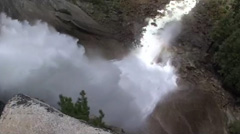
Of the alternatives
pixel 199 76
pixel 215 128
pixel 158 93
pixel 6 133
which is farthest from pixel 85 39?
pixel 6 133

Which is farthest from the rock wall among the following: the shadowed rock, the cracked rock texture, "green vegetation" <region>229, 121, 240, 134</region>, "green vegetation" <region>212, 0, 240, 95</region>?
the cracked rock texture

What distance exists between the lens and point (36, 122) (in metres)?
6.25

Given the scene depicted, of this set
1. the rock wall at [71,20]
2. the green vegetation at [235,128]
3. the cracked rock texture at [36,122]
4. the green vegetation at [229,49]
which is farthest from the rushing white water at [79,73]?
the cracked rock texture at [36,122]

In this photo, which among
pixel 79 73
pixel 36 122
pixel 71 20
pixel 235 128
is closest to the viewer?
pixel 36 122

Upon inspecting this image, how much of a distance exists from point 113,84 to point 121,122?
7.06 feet

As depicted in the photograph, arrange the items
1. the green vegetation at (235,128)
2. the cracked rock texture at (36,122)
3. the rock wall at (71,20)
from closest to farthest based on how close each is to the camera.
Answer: the cracked rock texture at (36,122) < the green vegetation at (235,128) < the rock wall at (71,20)

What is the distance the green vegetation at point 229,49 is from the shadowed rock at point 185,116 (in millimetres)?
1442

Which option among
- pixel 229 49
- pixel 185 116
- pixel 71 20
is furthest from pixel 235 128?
pixel 71 20

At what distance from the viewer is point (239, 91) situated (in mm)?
16359

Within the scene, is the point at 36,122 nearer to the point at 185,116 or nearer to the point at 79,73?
the point at 185,116

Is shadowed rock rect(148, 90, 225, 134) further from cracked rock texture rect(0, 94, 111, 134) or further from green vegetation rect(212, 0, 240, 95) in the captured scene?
cracked rock texture rect(0, 94, 111, 134)

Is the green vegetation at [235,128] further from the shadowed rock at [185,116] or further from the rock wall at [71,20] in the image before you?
the rock wall at [71,20]

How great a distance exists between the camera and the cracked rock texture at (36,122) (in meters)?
6.18

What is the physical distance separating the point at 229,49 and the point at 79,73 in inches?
222
